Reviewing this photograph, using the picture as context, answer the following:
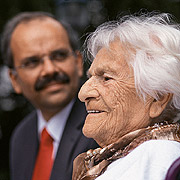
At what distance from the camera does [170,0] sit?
363 centimetres

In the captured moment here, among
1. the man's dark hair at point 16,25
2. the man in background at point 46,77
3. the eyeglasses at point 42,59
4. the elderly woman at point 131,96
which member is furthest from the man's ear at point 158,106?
the man's dark hair at point 16,25

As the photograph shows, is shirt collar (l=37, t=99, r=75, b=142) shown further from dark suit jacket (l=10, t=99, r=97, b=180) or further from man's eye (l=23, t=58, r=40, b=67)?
man's eye (l=23, t=58, r=40, b=67)

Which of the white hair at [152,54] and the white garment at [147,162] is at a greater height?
the white hair at [152,54]

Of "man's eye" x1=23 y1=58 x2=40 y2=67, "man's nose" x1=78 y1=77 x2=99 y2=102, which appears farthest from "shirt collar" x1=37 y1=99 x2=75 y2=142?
"man's nose" x1=78 y1=77 x2=99 y2=102

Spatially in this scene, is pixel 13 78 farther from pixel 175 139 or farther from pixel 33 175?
pixel 175 139

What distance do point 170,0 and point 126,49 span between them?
6.71ft

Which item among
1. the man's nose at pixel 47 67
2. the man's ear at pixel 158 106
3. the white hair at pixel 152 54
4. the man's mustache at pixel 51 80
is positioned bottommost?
the man's mustache at pixel 51 80

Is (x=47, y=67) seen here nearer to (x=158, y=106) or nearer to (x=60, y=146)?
(x=60, y=146)

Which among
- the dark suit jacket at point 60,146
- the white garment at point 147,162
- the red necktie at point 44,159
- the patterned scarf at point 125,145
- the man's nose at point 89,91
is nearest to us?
the white garment at point 147,162

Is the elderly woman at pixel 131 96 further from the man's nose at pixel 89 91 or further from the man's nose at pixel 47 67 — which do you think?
the man's nose at pixel 47 67

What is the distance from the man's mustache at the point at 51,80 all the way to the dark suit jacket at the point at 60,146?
262 mm

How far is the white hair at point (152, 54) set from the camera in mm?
1721

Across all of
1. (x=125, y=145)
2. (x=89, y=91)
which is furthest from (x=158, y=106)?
(x=89, y=91)

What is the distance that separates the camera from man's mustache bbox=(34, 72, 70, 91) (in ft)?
10.1
